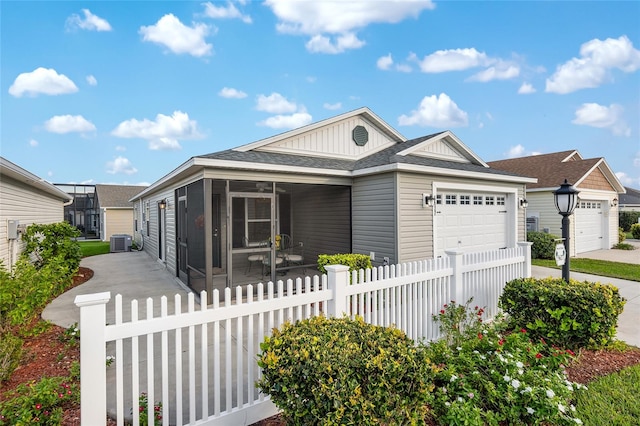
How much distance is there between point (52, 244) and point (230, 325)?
902 centimetres

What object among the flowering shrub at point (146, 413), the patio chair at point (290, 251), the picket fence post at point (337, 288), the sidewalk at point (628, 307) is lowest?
the sidewalk at point (628, 307)

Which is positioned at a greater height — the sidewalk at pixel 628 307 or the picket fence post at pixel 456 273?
the picket fence post at pixel 456 273

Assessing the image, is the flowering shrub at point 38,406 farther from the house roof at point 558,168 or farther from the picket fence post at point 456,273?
the house roof at point 558,168

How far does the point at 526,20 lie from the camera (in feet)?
27.4

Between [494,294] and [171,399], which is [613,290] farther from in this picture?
[171,399]

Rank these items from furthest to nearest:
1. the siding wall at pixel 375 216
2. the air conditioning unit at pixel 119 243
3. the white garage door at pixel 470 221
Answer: the air conditioning unit at pixel 119 243 → the white garage door at pixel 470 221 → the siding wall at pixel 375 216

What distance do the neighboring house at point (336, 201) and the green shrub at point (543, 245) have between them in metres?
3.48

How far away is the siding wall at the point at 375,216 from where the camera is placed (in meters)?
7.16

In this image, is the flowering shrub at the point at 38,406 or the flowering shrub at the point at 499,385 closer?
the flowering shrub at the point at 38,406

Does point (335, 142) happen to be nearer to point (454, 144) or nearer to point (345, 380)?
point (454, 144)

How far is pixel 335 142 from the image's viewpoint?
9.77 metres

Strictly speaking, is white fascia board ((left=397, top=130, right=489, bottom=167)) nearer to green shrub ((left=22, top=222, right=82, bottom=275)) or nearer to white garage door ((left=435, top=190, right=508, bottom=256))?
white garage door ((left=435, top=190, right=508, bottom=256))

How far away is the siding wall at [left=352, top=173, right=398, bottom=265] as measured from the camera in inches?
282

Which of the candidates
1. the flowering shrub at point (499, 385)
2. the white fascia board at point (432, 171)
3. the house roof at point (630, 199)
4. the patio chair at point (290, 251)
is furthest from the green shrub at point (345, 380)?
the house roof at point (630, 199)
